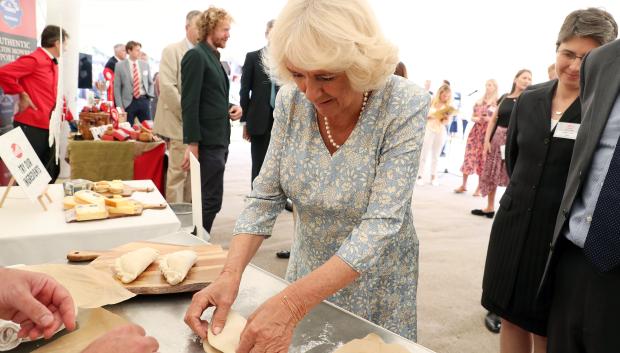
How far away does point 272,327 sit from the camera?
766 mm

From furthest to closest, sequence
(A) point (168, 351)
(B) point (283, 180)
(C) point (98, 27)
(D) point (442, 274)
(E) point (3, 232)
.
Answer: (C) point (98, 27) → (D) point (442, 274) → (E) point (3, 232) → (B) point (283, 180) → (A) point (168, 351)

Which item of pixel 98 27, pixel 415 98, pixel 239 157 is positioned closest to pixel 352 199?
pixel 415 98

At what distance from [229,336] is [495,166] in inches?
180

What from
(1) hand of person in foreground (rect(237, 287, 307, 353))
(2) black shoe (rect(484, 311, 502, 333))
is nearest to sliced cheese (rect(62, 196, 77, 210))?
(1) hand of person in foreground (rect(237, 287, 307, 353))

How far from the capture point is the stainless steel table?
850mm

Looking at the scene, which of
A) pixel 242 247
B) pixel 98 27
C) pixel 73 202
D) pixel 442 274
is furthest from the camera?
pixel 98 27

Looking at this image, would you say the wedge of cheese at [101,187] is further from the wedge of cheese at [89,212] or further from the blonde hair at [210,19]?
the blonde hair at [210,19]

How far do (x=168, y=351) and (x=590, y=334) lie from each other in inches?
42.9

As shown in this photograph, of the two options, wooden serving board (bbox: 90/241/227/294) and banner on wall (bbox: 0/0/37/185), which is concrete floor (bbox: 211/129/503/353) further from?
banner on wall (bbox: 0/0/37/185)

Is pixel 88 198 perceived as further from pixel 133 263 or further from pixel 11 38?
pixel 11 38

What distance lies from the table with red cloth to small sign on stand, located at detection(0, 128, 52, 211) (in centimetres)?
128

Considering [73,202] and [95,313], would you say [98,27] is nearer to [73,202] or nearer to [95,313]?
[73,202]

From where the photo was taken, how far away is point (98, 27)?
28.1 feet

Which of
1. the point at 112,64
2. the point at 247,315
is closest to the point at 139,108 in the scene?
the point at 112,64
